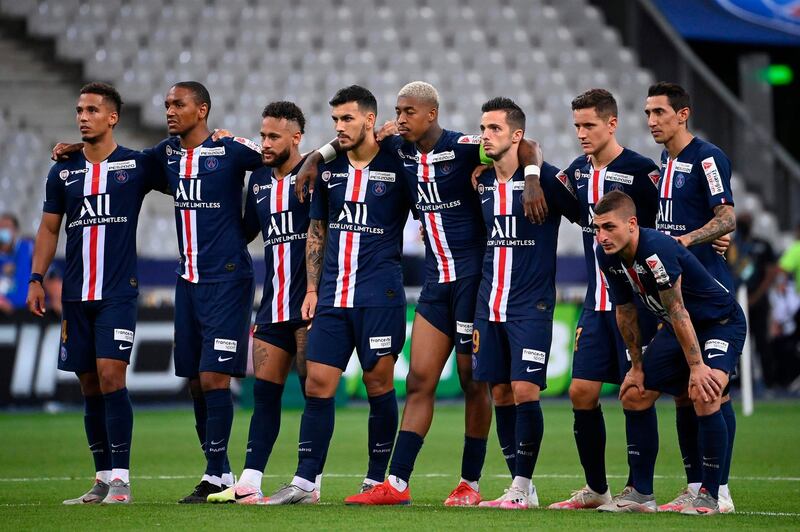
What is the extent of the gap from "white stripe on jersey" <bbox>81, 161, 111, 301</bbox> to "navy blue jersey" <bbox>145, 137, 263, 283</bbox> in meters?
0.45

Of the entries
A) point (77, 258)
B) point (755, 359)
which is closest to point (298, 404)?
point (755, 359)

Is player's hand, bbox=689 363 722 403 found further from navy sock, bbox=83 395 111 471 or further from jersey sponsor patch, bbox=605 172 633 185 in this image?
navy sock, bbox=83 395 111 471

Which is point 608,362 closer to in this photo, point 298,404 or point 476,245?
point 476,245

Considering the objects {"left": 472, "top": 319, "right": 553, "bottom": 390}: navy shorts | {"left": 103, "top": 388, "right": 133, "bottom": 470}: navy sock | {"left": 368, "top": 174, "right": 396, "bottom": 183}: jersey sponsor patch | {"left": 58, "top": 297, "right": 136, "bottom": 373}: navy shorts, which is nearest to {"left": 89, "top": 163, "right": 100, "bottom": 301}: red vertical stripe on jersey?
{"left": 58, "top": 297, "right": 136, "bottom": 373}: navy shorts

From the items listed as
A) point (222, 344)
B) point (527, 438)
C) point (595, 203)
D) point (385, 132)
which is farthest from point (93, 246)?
point (595, 203)

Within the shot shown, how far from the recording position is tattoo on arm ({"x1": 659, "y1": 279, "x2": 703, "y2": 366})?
7.46 m

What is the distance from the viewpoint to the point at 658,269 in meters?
7.46

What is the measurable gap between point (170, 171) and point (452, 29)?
15721 millimetres

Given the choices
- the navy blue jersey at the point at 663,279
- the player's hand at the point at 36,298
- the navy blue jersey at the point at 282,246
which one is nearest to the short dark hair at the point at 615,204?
the navy blue jersey at the point at 663,279

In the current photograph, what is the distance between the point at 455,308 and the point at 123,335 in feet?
6.94

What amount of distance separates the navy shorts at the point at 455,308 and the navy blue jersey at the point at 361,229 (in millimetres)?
199

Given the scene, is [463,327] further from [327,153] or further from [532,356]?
[327,153]

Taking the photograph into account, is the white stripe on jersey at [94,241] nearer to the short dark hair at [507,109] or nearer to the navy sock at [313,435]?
the navy sock at [313,435]

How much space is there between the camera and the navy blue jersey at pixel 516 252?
26.6 feet
